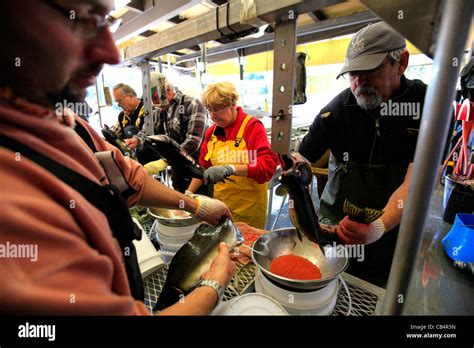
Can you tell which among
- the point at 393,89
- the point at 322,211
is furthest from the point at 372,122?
the point at 322,211

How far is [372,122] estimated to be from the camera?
4.12 feet

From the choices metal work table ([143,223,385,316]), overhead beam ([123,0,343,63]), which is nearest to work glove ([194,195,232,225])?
metal work table ([143,223,385,316])

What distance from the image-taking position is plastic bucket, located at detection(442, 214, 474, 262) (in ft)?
7.09

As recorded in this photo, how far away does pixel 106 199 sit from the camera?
50 centimetres

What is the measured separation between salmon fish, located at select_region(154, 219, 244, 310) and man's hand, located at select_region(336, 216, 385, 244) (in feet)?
1.41

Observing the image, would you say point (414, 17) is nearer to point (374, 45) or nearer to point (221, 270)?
point (374, 45)

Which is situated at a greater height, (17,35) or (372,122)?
(17,35)

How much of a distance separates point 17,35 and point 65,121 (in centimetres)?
18

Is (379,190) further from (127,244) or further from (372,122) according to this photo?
(127,244)

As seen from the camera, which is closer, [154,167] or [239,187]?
[239,187]

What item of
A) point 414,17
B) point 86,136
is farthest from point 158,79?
point 414,17

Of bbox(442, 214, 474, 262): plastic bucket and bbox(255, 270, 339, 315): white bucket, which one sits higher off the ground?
bbox(255, 270, 339, 315): white bucket

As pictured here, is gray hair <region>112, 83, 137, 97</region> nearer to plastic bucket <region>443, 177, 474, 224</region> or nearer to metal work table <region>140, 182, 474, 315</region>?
metal work table <region>140, 182, 474, 315</region>

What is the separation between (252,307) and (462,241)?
2.68m
